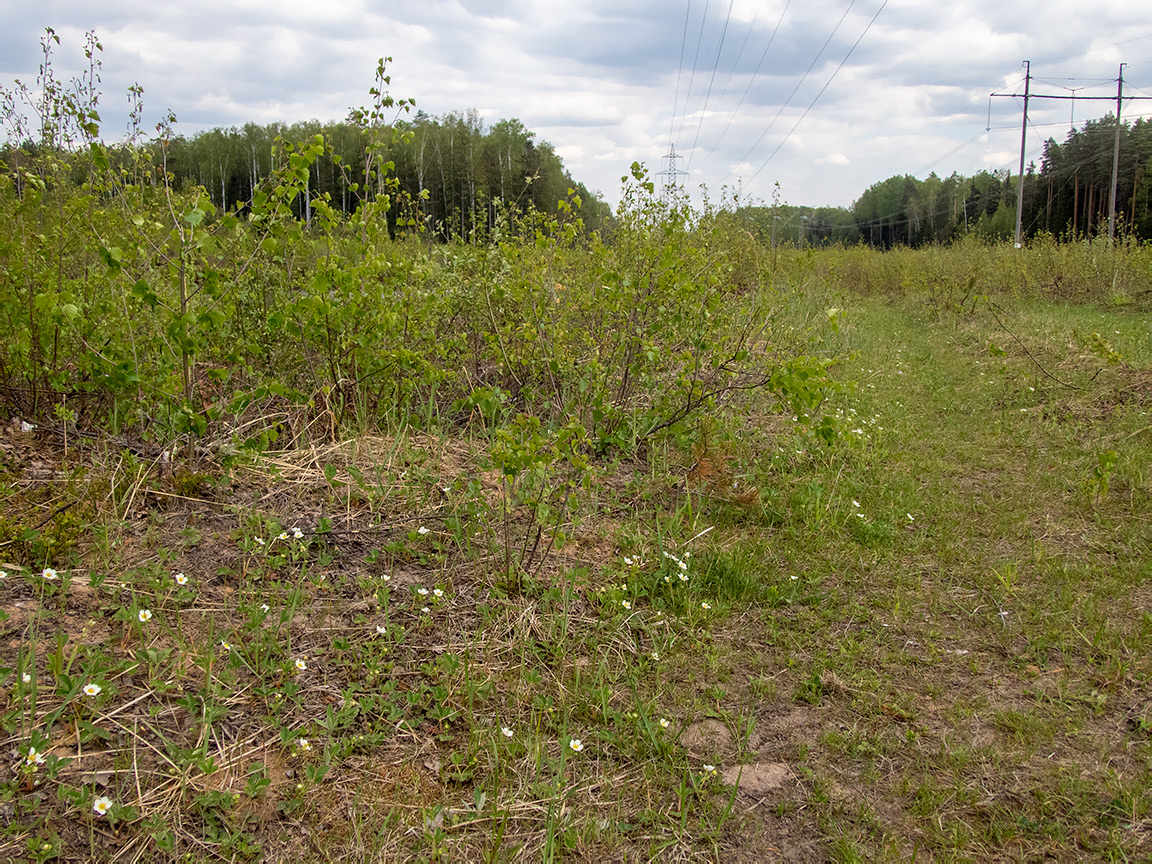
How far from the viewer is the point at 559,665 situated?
2541 millimetres

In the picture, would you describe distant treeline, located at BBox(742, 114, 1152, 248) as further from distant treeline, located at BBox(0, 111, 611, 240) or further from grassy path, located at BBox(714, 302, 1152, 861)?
distant treeline, located at BBox(0, 111, 611, 240)

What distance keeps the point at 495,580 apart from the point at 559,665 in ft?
1.72

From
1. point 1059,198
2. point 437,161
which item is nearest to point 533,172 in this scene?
point 437,161

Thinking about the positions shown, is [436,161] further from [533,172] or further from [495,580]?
[495,580]

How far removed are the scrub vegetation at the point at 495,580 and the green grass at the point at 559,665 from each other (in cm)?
1

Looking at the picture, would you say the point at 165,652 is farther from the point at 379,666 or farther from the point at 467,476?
the point at 467,476

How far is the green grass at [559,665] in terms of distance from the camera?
6.05 ft

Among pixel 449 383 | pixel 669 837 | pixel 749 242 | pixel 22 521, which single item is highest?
pixel 749 242

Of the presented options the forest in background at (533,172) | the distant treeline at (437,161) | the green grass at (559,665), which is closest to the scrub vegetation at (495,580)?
the green grass at (559,665)

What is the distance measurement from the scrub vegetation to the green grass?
1 centimetres

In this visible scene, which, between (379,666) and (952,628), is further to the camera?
(952,628)

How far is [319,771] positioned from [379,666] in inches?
17.9

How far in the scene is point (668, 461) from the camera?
15.3 feet

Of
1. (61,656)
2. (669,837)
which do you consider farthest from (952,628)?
(61,656)
